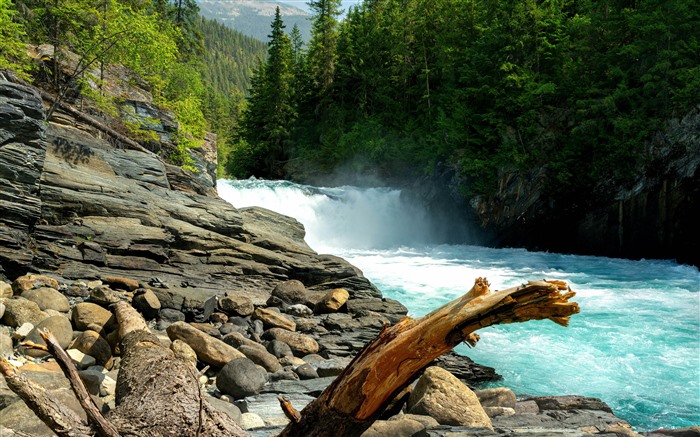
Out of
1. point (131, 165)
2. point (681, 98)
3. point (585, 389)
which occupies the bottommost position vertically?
point (585, 389)

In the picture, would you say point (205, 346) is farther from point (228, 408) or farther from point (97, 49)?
point (97, 49)

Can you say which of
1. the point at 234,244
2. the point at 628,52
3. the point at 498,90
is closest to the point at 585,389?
the point at 234,244

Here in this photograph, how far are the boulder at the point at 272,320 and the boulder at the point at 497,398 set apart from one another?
13.3 feet

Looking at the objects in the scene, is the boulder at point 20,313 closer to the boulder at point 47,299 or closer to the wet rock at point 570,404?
the boulder at point 47,299

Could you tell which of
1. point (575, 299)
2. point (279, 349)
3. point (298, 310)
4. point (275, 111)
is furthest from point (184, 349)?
point (275, 111)

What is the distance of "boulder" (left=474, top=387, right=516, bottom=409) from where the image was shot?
21.1 ft

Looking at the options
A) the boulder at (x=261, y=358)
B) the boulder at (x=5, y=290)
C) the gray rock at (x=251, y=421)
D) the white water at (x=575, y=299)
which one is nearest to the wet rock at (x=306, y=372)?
the boulder at (x=261, y=358)

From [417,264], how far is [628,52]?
13441 millimetres

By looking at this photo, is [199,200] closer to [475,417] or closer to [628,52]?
[475,417]

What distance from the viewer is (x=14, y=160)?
8.61 metres

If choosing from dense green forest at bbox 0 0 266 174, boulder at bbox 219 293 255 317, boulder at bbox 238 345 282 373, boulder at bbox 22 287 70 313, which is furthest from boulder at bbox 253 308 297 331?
dense green forest at bbox 0 0 266 174

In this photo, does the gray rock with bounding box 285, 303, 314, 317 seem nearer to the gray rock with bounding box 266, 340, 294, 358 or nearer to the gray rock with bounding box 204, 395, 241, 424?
the gray rock with bounding box 266, 340, 294, 358

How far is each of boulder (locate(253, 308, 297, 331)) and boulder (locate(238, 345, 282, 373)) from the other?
71.7 inches

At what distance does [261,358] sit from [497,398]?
3.58 meters
